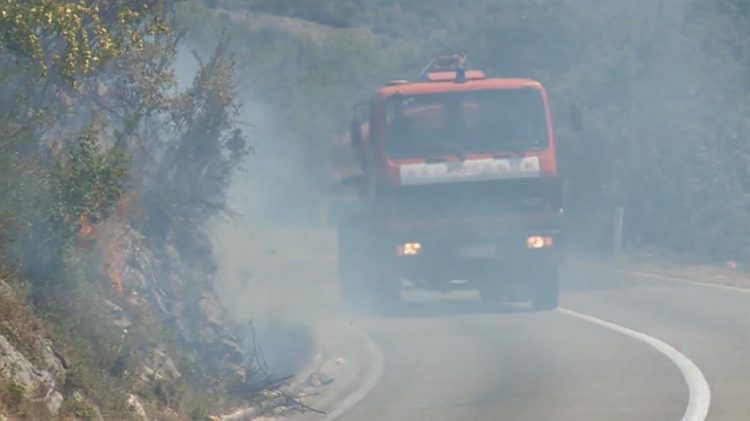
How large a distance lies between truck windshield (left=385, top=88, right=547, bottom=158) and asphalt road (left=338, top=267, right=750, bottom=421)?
101 inches

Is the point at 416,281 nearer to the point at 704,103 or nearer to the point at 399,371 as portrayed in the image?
the point at 399,371

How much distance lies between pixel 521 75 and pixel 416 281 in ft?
53.5

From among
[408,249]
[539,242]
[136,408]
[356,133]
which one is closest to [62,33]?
[136,408]

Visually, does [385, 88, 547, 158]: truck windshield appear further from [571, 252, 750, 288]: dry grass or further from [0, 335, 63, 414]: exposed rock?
[0, 335, 63, 414]: exposed rock

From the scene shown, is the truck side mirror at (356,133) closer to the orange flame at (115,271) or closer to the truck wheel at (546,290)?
the truck wheel at (546,290)

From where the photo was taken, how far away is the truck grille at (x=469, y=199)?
21.9 metres

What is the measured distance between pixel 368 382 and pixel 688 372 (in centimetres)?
346

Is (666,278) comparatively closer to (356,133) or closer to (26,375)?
(356,133)

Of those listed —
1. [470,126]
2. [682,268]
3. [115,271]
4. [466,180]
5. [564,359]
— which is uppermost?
[470,126]

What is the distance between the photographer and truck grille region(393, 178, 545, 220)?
71.7ft

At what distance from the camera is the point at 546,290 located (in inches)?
893

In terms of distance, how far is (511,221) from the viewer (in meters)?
22.0

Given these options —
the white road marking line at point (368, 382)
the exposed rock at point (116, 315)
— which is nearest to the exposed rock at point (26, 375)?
the exposed rock at point (116, 315)

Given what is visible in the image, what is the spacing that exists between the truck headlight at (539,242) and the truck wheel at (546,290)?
0.56 m
